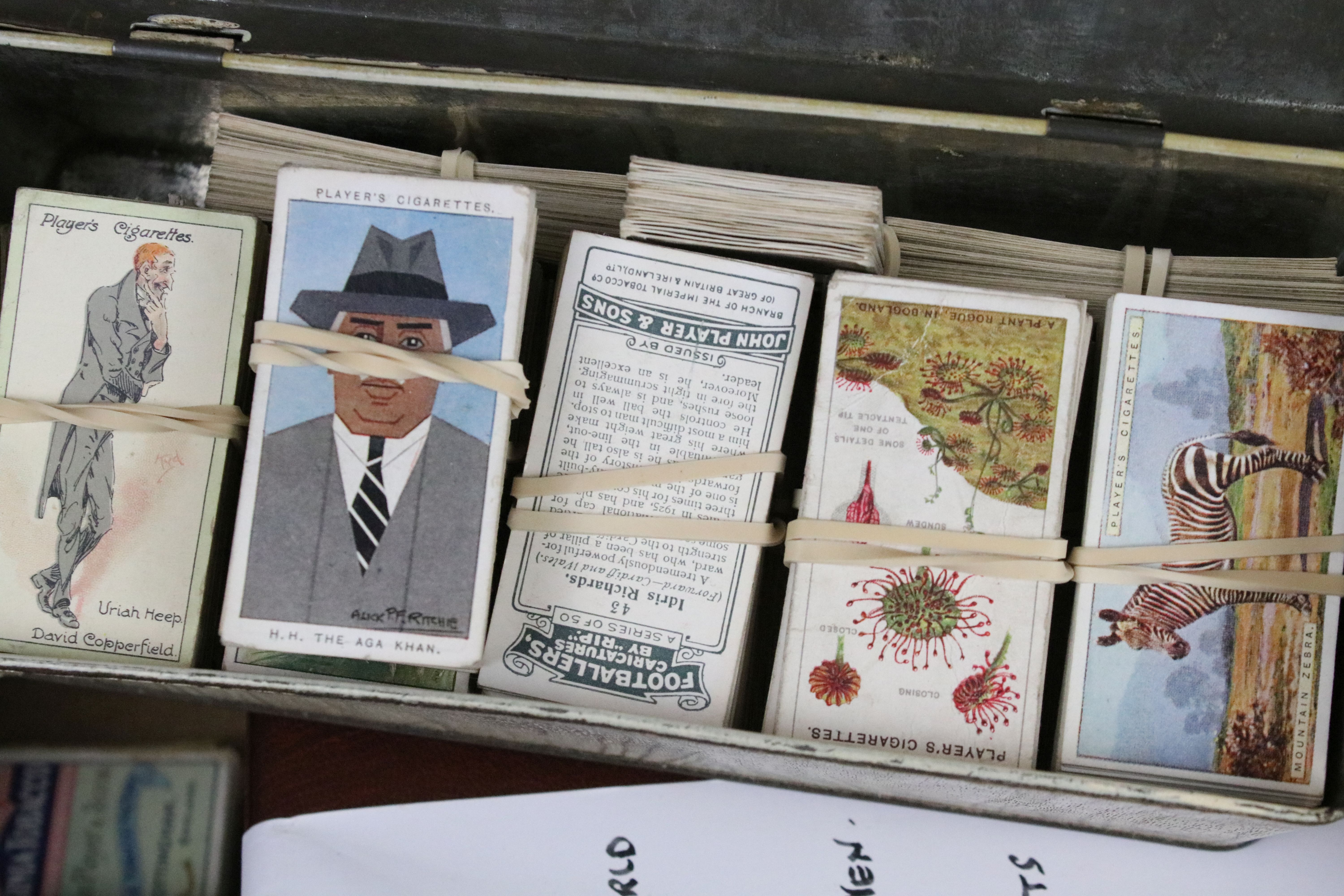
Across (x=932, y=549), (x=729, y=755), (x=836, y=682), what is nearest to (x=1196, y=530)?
(x=932, y=549)

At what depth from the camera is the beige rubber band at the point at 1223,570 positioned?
3.38 ft

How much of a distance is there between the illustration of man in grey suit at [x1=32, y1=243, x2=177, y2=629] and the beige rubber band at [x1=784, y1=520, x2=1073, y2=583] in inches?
26.5

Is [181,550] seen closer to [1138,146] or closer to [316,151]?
[316,151]

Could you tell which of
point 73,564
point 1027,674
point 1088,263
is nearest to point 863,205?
A: point 1088,263

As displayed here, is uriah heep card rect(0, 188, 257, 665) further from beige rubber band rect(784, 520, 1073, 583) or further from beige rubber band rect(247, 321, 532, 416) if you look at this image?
beige rubber band rect(784, 520, 1073, 583)

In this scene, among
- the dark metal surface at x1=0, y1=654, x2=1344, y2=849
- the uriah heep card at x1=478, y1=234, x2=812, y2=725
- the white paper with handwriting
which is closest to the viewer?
the dark metal surface at x1=0, y1=654, x2=1344, y2=849

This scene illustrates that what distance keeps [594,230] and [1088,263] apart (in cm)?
53

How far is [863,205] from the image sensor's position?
1.05m

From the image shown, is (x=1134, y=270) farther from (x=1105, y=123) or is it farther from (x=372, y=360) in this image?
(x=372, y=360)

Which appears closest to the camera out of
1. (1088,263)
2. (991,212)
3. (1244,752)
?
(1244,752)

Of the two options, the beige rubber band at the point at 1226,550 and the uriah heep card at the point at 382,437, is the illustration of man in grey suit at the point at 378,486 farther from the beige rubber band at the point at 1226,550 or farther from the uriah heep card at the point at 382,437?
the beige rubber band at the point at 1226,550

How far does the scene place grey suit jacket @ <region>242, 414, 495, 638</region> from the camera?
3.33ft

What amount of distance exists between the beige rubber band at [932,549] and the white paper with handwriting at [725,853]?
37 cm
